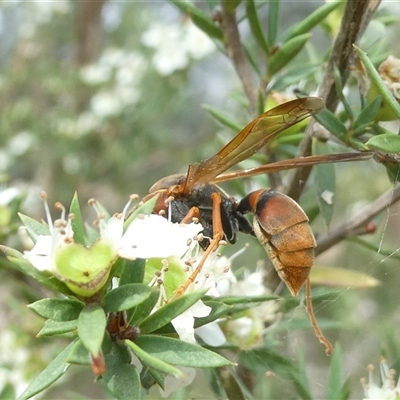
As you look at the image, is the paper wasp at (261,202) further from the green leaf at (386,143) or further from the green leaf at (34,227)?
the green leaf at (34,227)

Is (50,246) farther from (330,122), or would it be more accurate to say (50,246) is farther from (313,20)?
(313,20)

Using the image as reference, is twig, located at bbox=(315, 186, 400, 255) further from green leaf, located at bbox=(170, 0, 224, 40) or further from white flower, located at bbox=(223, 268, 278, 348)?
green leaf, located at bbox=(170, 0, 224, 40)

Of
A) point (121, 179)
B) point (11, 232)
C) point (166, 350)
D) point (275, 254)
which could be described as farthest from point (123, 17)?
point (166, 350)

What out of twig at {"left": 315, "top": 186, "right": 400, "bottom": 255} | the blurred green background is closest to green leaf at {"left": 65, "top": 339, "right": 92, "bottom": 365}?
twig at {"left": 315, "top": 186, "right": 400, "bottom": 255}

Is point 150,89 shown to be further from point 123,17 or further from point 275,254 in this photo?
point 275,254

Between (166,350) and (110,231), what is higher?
(110,231)

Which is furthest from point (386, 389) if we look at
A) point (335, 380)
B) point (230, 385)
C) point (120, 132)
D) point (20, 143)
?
point (20, 143)

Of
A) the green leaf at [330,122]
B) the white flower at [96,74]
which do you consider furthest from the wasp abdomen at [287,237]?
the white flower at [96,74]
